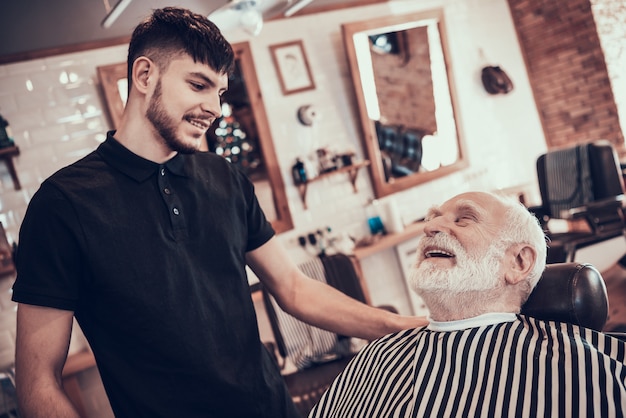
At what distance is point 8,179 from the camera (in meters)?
3.29

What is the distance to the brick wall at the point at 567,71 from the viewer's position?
4.86m

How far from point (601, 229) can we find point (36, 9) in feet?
11.3

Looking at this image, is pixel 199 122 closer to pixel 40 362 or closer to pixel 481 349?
pixel 40 362

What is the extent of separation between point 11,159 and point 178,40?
2198 mm

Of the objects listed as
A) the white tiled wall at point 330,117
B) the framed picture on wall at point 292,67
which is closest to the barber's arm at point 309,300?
the white tiled wall at point 330,117

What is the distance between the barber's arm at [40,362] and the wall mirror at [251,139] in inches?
96.6

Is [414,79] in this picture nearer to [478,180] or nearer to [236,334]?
[478,180]

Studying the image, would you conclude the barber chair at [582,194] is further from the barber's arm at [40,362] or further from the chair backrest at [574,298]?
the barber's arm at [40,362]

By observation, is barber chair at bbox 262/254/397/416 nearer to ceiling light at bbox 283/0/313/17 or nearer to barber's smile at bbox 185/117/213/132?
ceiling light at bbox 283/0/313/17

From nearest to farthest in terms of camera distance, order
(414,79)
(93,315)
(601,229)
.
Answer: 1. (93,315)
2. (601,229)
3. (414,79)

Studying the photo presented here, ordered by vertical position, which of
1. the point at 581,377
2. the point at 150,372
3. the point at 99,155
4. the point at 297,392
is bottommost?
the point at 297,392

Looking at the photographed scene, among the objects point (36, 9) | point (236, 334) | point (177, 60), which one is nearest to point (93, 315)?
point (236, 334)

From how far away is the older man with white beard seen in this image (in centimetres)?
124

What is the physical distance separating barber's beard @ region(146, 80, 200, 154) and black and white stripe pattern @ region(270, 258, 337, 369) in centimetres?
165
